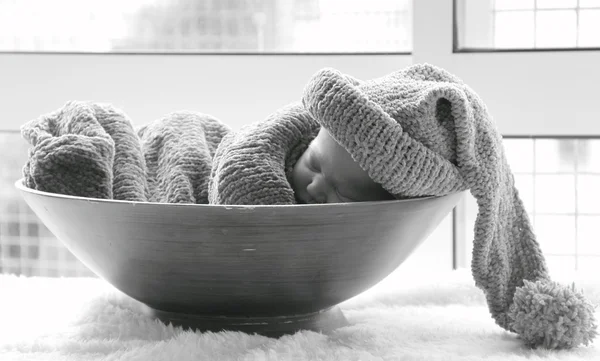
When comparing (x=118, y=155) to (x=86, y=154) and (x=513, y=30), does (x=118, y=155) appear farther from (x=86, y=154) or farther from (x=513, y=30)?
(x=513, y=30)

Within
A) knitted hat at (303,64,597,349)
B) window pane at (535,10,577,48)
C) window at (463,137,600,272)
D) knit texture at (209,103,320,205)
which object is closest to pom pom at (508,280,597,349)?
knitted hat at (303,64,597,349)

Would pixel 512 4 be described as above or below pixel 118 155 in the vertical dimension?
above

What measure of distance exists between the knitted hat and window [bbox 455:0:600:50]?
514 millimetres

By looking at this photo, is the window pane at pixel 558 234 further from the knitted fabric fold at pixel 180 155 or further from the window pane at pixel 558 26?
the knitted fabric fold at pixel 180 155

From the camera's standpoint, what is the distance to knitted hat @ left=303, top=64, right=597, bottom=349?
0.60m

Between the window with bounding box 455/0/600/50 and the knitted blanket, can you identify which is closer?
the knitted blanket

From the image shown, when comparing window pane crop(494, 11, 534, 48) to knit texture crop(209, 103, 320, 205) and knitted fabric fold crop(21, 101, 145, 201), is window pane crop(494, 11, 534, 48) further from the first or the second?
knitted fabric fold crop(21, 101, 145, 201)

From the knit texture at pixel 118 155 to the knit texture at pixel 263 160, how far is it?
63 mm

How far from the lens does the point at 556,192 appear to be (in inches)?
47.3

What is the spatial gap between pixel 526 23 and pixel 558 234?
37 cm

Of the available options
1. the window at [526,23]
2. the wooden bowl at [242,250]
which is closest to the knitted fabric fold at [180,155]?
the wooden bowl at [242,250]

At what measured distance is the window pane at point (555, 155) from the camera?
1.18m

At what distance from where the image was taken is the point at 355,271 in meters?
0.65

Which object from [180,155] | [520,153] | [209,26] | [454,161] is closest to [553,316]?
[454,161]
